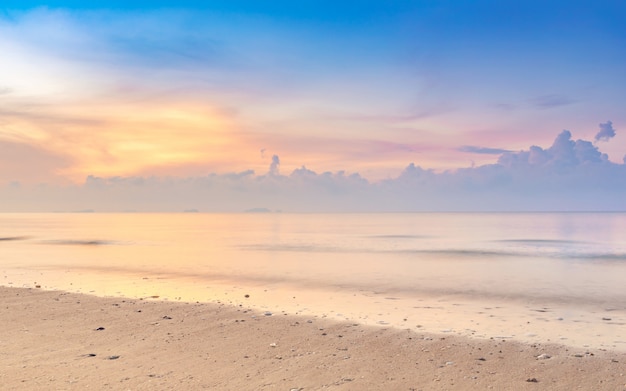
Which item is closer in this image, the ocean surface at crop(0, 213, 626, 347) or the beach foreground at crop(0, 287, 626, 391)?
the beach foreground at crop(0, 287, 626, 391)

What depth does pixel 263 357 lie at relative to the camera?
440 inches

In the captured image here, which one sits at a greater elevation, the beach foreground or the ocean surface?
the beach foreground

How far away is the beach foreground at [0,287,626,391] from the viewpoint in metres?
9.52

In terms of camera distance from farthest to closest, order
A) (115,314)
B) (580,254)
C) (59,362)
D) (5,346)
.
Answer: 1. (580,254)
2. (115,314)
3. (5,346)
4. (59,362)

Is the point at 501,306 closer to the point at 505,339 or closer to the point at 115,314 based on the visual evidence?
the point at 505,339

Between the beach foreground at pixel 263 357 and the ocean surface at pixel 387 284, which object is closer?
the beach foreground at pixel 263 357

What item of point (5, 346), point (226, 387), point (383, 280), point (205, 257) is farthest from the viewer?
point (205, 257)

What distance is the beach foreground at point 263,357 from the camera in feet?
31.2

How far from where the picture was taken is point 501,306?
66.0 ft

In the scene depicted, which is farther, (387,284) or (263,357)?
(387,284)

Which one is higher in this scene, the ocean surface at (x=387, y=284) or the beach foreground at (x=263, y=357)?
the beach foreground at (x=263, y=357)

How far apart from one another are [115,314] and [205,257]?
96.2ft

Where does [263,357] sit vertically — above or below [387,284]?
above

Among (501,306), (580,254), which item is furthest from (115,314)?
(580,254)
